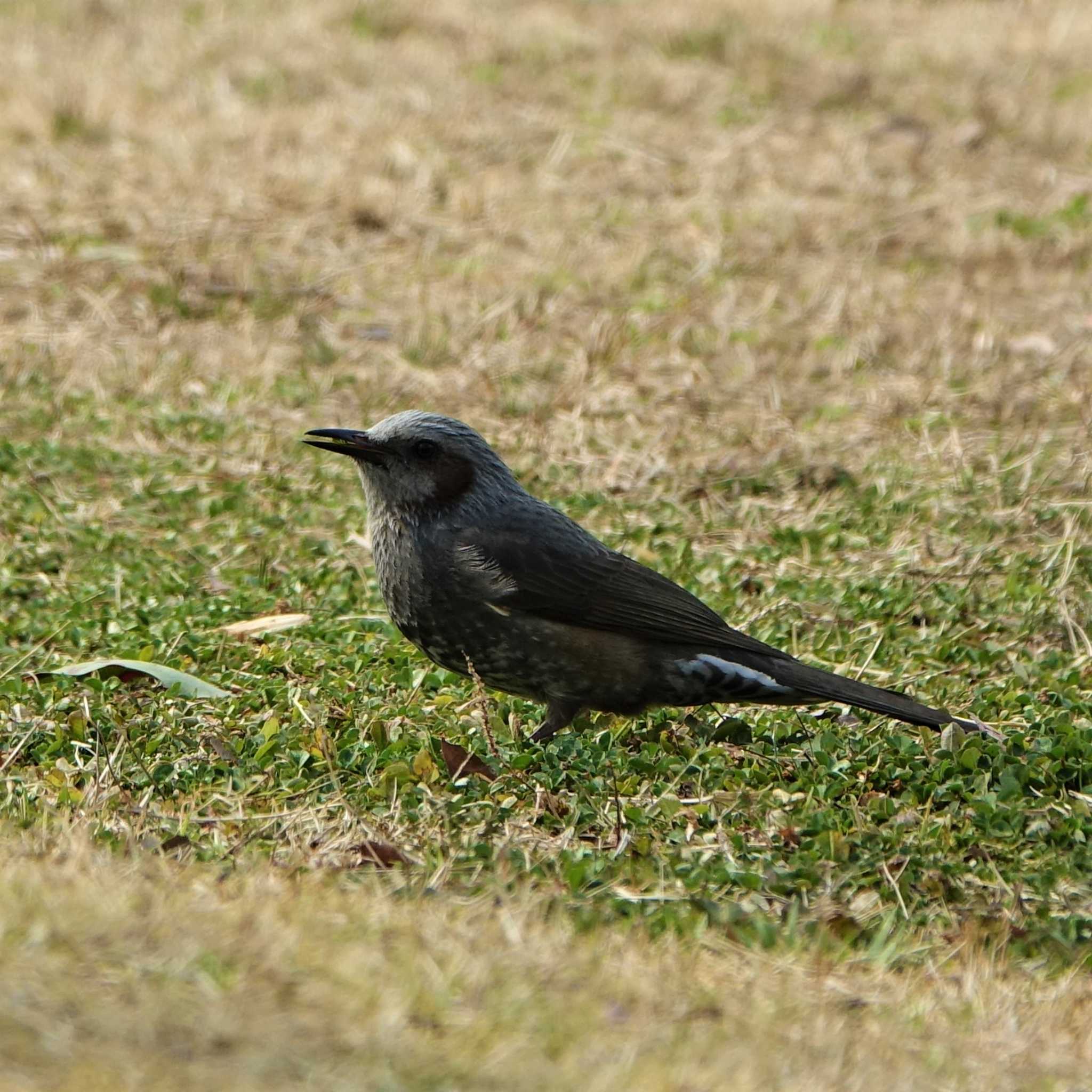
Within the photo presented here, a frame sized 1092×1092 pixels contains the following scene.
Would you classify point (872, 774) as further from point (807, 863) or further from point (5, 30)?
point (5, 30)

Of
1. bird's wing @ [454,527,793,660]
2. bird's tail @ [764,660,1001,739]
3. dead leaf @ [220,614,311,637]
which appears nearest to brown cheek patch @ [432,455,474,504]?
bird's wing @ [454,527,793,660]

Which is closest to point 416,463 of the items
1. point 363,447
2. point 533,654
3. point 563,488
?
point 363,447

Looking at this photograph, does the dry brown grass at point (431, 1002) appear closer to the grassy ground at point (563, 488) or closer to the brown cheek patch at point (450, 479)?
the grassy ground at point (563, 488)

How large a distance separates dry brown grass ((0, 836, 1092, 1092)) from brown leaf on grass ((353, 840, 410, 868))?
1.07 feet

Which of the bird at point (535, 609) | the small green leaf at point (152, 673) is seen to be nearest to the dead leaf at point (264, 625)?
the small green leaf at point (152, 673)

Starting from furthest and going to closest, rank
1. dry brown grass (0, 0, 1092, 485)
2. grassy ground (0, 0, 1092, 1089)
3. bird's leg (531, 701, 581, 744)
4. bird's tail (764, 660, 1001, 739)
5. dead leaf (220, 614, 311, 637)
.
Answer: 1. dry brown grass (0, 0, 1092, 485)
2. dead leaf (220, 614, 311, 637)
3. bird's leg (531, 701, 581, 744)
4. bird's tail (764, 660, 1001, 739)
5. grassy ground (0, 0, 1092, 1089)

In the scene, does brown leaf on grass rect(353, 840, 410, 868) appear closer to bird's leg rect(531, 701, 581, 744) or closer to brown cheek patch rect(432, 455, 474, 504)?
bird's leg rect(531, 701, 581, 744)

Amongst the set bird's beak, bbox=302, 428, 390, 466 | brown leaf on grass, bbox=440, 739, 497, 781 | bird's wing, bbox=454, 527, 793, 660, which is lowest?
brown leaf on grass, bbox=440, 739, 497, 781

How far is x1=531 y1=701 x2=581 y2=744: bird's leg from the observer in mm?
6059

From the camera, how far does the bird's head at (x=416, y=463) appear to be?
6191mm

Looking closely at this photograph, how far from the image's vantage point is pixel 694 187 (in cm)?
1226

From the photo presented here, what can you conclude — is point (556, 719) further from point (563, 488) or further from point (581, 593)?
point (563, 488)

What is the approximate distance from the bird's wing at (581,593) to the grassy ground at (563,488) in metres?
0.36

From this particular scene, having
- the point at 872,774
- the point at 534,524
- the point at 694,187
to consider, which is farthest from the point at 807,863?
the point at 694,187
